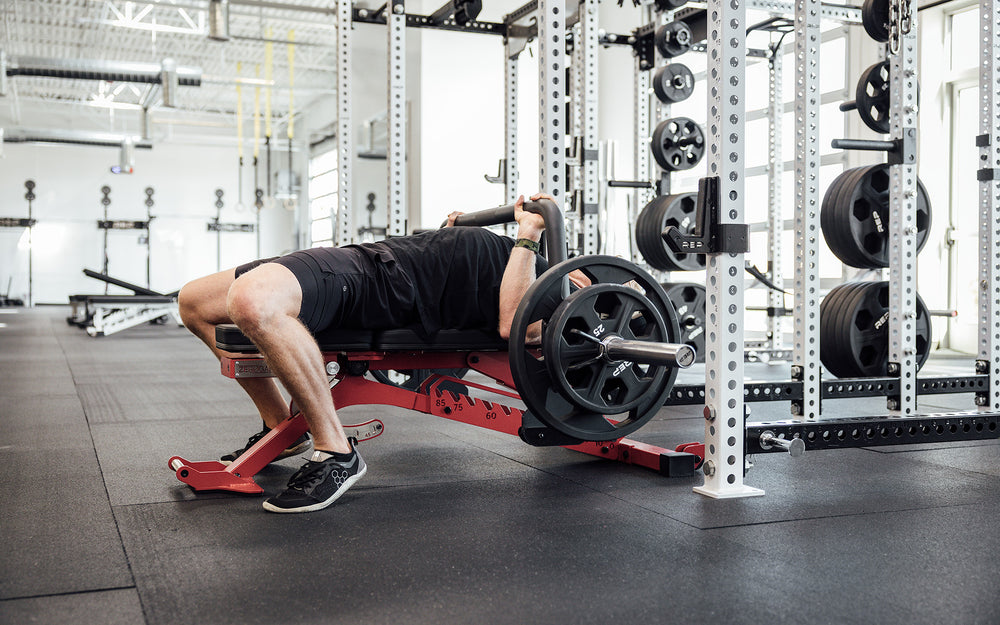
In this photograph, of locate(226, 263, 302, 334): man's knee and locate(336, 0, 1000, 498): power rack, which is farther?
locate(336, 0, 1000, 498): power rack

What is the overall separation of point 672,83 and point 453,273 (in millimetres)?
2711

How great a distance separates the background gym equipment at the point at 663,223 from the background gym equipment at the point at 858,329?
1.25 meters

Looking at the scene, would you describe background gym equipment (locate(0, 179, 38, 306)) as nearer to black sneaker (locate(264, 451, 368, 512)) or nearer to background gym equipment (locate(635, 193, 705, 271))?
background gym equipment (locate(635, 193, 705, 271))

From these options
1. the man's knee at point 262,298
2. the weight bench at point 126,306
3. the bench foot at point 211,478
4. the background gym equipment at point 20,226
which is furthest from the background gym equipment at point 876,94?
the background gym equipment at point 20,226

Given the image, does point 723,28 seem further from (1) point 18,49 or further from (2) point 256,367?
(1) point 18,49

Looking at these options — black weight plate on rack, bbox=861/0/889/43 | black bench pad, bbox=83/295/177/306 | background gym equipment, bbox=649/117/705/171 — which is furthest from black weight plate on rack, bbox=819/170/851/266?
black bench pad, bbox=83/295/177/306

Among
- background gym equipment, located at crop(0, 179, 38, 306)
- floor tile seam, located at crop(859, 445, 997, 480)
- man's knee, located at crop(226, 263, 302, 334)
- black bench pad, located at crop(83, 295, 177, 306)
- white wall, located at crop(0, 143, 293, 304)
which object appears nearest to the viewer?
man's knee, located at crop(226, 263, 302, 334)

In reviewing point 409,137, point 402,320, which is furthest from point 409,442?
point 409,137

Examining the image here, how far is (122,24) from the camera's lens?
9953mm

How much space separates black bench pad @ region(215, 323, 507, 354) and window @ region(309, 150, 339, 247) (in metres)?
12.7

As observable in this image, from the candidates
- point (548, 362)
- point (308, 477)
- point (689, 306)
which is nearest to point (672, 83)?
point (689, 306)

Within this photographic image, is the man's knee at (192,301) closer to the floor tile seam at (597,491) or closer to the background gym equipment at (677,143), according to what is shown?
the floor tile seam at (597,491)

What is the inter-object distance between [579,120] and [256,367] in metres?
2.53

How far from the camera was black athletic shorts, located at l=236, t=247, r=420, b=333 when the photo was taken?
2174mm
